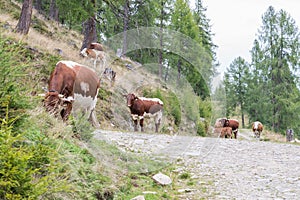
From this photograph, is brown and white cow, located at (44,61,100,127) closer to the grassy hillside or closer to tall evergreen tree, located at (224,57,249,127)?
the grassy hillside

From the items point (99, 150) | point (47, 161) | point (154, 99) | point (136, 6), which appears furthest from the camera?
point (136, 6)

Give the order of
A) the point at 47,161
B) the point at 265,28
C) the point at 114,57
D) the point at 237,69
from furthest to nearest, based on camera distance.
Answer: the point at 237,69 < the point at 265,28 < the point at 114,57 < the point at 47,161

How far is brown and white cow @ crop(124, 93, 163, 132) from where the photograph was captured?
12469 mm

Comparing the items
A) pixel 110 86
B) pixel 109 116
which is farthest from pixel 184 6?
pixel 109 116

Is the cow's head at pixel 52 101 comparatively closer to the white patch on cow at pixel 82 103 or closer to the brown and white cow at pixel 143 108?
the white patch on cow at pixel 82 103

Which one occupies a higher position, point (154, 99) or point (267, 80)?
point (267, 80)

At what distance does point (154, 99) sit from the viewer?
1359cm

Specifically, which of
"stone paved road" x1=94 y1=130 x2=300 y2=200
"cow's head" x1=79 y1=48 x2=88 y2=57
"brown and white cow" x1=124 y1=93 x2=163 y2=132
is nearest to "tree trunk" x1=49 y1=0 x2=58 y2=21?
"cow's head" x1=79 y1=48 x2=88 y2=57

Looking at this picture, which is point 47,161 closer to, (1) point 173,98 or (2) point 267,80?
(1) point 173,98

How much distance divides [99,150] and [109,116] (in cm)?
708

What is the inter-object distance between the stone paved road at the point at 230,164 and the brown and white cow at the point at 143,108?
3.05 m

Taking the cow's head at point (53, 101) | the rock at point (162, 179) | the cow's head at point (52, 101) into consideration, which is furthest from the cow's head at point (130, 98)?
the rock at point (162, 179)

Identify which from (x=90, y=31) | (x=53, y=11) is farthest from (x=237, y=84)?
(x=90, y=31)

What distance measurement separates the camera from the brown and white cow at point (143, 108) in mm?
12469
